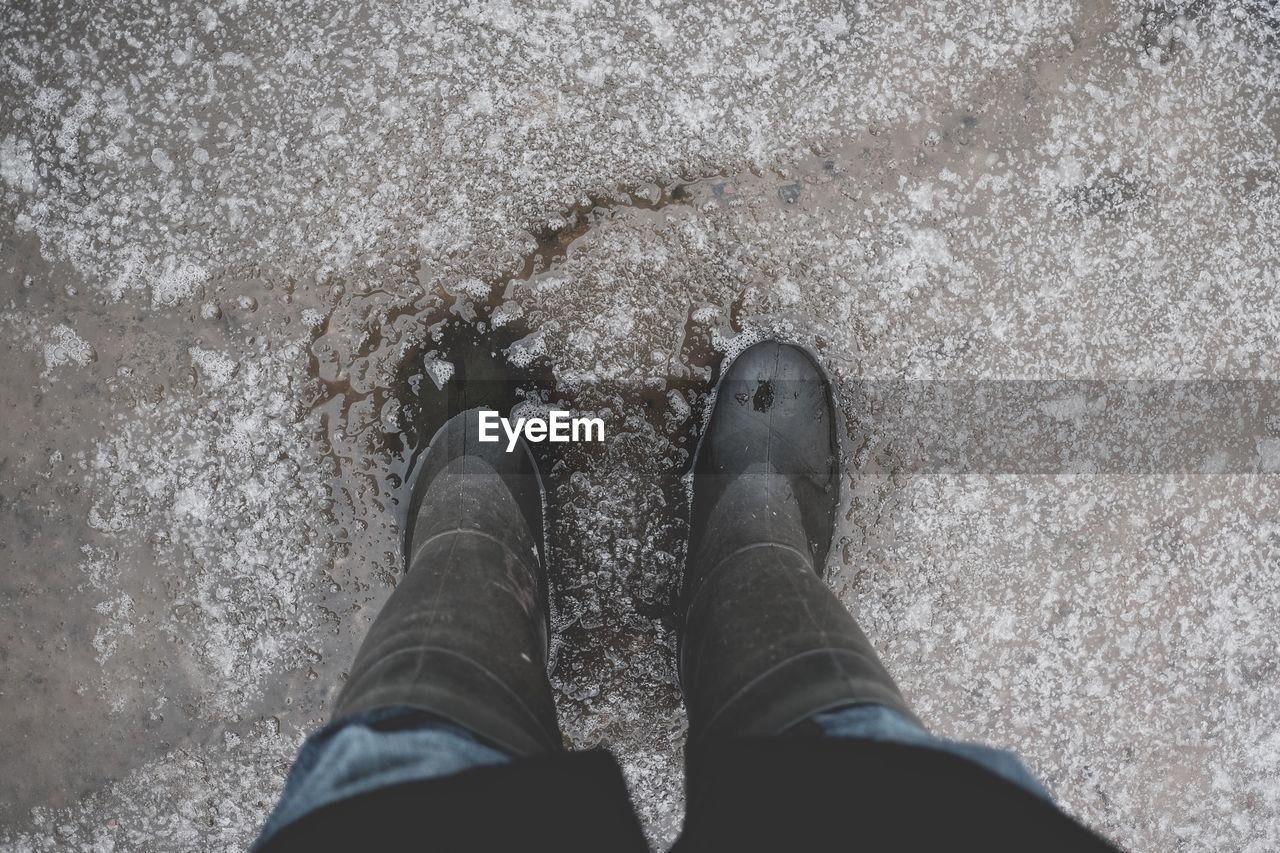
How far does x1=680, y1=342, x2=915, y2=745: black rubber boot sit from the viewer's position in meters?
0.70

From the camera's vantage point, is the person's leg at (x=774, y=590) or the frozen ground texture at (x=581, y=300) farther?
the frozen ground texture at (x=581, y=300)

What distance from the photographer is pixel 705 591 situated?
2.98 ft

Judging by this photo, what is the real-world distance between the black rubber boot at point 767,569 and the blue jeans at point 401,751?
0.02 m

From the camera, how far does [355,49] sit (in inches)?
41.6

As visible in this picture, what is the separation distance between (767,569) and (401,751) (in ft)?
1.44

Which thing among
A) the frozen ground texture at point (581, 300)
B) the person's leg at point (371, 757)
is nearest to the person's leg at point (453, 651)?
the person's leg at point (371, 757)

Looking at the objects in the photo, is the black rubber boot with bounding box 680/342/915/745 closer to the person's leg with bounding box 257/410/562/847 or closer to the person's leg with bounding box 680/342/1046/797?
the person's leg with bounding box 680/342/1046/797

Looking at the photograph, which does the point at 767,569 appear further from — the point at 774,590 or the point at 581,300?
the point at 581,300

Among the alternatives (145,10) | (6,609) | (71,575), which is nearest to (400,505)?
(71,575)

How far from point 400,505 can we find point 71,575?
497 mm

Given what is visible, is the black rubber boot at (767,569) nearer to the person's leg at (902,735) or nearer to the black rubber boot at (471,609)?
the person's leg at (902,735)

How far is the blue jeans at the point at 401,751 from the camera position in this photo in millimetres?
604

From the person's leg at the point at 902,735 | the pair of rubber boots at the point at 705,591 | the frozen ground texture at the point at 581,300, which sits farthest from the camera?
the frozen ground texture at the point at 581,300

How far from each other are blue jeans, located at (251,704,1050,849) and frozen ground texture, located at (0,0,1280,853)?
45 centimetres
